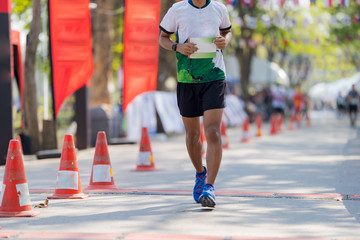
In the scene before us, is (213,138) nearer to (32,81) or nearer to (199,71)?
(199,71)

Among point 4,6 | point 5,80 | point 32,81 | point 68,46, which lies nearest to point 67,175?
point 5,80

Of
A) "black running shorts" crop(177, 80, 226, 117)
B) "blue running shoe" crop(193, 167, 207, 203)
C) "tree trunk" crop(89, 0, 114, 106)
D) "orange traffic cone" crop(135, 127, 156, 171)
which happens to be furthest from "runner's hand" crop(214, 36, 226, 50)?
"tree trunk" crop(89, 0, 114, 106)

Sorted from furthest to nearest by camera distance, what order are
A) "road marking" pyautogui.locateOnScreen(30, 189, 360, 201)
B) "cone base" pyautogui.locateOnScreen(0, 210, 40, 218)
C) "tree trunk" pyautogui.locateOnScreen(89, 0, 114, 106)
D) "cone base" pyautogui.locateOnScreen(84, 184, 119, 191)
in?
"tree trunk" pyautogui.locateOnScreen(89, 0, 114, 106) → "cone base" pyautogui.locateOnScreen(84, 184, 119, 191) → "road marking" pyautogui.locateOnScreen(30, 189, 360, 201) → "cone base" pyautogui.locateOnScreen(0, 210, 40, 218)

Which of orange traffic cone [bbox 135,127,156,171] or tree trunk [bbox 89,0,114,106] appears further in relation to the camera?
tree trunk [bbox 89,0,114,106]

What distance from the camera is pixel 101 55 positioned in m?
23.2

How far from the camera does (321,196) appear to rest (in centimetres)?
745

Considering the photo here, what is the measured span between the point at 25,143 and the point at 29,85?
119cm

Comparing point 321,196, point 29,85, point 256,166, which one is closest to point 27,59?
point 29,85

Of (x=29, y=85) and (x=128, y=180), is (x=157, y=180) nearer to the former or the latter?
(x=128, y=180)

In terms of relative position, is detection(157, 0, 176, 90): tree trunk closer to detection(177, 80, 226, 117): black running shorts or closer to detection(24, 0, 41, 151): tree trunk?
detection(24, 0, 41, 151): tree trunk

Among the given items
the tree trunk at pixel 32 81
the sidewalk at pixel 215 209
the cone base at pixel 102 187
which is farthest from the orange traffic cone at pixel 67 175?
the tree trunk at pixel 32 81

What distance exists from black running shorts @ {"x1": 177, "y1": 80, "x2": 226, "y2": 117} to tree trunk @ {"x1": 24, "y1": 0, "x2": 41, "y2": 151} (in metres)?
8.30

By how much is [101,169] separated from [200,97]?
1.91 meters

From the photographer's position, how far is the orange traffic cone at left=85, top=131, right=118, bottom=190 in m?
8.03
